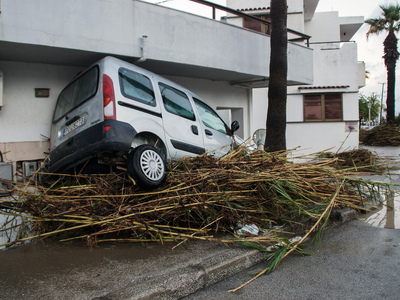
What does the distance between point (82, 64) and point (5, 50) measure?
1.40m

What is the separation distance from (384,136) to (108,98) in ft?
64.3

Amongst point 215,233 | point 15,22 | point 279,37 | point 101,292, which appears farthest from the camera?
point 279,37

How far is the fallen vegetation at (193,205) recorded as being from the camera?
410 cm

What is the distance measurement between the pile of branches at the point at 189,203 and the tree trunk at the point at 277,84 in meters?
3.03

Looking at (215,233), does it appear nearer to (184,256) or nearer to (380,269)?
(184,256)

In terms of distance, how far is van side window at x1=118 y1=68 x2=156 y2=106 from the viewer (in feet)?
16.8

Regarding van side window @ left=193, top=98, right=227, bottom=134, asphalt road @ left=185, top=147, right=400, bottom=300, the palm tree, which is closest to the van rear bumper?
van side window @ left=193, top=98, right=227, bottom=134

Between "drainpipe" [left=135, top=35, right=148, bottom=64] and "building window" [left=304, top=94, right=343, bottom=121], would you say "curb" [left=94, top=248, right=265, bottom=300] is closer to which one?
"drainpipe" [left=135, top=35, right=148, bottom=64]

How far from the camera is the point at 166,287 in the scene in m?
3.07

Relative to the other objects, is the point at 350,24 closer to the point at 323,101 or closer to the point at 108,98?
the point at 323,101

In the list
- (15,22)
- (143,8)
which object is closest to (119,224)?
(15,22)

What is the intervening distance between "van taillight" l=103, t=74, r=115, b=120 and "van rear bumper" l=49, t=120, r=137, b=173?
10cm

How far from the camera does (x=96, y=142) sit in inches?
183

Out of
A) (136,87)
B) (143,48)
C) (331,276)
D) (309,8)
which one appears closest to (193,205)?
(331,276)
